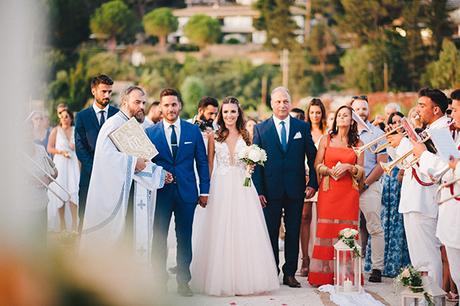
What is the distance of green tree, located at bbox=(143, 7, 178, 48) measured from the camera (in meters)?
79.1

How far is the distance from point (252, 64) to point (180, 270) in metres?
67.1

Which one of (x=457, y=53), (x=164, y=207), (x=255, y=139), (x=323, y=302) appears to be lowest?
(x=323, y=302)

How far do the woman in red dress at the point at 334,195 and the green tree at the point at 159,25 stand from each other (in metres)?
71.8

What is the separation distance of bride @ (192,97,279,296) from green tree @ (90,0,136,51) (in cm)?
6872

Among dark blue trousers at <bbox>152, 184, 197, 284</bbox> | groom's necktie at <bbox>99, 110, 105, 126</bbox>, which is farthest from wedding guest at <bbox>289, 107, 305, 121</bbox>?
dark blue trousers at <bbox>152, 184, 197, 284</bbox>

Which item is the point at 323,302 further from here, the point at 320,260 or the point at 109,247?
the point at 109,247

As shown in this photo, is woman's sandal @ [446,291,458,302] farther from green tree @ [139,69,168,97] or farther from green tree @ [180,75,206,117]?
green tree @ [139,69,168,97]

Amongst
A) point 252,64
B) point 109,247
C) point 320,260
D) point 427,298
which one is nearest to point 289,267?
point 320,260

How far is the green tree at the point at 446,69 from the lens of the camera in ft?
139

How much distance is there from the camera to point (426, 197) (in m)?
6.59

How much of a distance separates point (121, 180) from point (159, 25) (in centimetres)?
7404

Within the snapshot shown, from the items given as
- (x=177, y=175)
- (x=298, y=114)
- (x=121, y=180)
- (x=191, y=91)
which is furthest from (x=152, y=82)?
(x=121, y=180)

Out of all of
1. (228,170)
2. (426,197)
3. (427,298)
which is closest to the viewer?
(427,298)

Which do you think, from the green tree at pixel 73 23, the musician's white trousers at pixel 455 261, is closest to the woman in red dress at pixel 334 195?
the musician's white trousers at pixel 455 261
